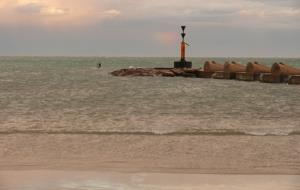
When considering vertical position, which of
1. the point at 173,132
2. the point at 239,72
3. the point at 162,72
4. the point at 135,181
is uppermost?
the point at 135,181

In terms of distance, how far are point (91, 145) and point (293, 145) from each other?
482cm

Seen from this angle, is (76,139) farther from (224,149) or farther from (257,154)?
(257,154)

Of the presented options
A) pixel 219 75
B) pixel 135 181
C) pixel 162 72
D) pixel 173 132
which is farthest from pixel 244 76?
pixel 135 181

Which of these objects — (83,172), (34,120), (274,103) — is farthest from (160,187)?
(274,103)

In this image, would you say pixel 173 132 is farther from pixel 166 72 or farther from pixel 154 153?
pixel 166 72

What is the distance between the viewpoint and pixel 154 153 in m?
11.5

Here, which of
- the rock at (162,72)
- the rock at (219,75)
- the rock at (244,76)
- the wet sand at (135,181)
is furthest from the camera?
the rock at (162,72)

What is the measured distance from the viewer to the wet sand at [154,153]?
9492 millimetres

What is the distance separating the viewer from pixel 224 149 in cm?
1209

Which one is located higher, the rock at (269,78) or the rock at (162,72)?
the rock at (269,78)

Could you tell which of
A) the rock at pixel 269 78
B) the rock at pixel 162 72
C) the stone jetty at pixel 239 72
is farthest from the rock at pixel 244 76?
the rock at pixel 162 72

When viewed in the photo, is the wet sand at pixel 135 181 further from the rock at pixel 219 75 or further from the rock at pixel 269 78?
the rock at pixel 219 75

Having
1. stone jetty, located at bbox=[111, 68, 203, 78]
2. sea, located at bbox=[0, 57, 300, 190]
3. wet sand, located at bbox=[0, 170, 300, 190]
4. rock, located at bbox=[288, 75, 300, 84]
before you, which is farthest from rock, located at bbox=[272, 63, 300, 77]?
wet sand, located at bbox=[0, 170, 300, 190]

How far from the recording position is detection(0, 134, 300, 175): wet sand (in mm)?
9492
